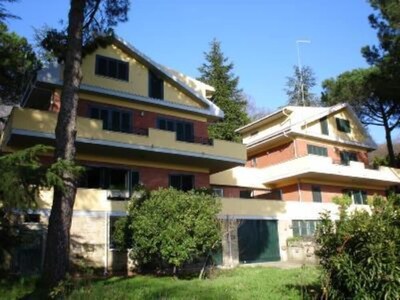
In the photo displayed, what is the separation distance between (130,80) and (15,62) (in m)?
6.86

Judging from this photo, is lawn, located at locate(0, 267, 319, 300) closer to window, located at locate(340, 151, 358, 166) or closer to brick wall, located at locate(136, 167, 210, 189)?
brick wall, located at locate(136, 167, 210, 189)

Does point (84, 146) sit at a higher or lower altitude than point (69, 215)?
higher

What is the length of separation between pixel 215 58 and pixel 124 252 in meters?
36.3

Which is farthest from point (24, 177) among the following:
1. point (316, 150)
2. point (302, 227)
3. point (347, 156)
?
point (347, 156)

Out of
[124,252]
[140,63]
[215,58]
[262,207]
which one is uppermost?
[215,58]

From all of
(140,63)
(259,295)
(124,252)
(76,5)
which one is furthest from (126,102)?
(259,295)

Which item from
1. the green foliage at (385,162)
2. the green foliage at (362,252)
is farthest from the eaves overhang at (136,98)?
the green foliage at (385,162)

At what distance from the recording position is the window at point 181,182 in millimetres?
25906

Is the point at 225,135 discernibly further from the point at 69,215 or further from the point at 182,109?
the point at 69,215

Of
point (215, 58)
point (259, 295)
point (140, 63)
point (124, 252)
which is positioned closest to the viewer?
point (259, 295)

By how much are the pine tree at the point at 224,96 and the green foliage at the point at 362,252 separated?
33720 mm

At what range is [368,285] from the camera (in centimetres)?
847

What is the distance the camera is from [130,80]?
25.4 m

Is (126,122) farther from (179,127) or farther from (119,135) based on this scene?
(179,127)
